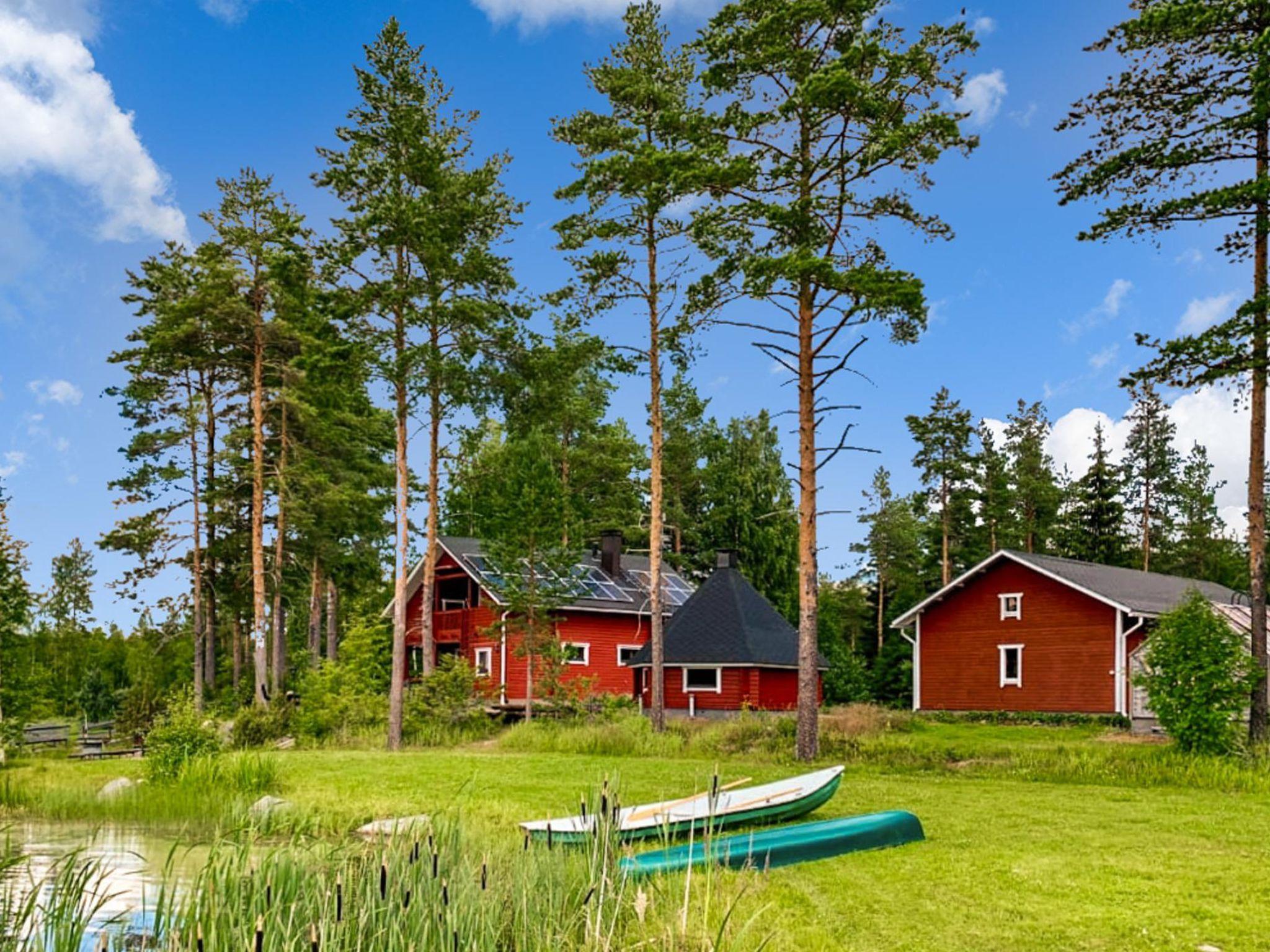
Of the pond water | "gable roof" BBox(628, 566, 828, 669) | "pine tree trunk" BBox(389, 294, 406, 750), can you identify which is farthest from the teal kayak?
"gable roof" BBox(628, 566, 828, 669)

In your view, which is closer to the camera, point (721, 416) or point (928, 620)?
point (928, 620)

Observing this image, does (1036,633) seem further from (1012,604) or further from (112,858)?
(112,858)

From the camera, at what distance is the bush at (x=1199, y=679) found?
16.9m

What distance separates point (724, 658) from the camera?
3288cm

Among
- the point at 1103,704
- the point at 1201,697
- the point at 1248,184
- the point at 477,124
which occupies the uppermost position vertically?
the point at 477,124

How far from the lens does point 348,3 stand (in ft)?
72.2

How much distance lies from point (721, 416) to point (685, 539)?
23.1 ft

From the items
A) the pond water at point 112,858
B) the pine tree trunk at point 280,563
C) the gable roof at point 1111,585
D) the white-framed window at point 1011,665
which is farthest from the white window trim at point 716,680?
the pond water at point 112,858

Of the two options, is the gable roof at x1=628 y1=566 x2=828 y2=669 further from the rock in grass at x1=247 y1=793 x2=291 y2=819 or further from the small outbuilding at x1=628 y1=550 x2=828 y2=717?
the rock in grass at x1=247 y1=793 x2=291 y2=819

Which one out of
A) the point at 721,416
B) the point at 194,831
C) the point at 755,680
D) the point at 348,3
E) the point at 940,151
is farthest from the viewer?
the point at 721,416

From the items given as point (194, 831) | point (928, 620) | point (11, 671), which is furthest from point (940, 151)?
point (11, 671)

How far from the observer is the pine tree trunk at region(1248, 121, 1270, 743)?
59.2ft

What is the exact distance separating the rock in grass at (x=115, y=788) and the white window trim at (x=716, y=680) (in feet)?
60.4

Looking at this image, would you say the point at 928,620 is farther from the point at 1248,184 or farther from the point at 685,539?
the point at 1248,184
